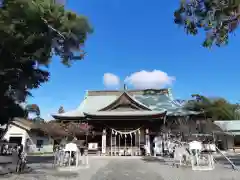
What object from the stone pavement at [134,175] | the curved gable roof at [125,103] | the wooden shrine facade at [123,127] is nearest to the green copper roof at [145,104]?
the curved gable roof at [125,103]

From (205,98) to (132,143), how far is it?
99.3ft

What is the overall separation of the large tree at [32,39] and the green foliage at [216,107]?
37407mm

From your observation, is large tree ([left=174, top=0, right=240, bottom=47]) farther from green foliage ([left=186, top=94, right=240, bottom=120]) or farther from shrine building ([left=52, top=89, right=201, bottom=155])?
green foliage ([left=186, top=94, right=240, bottom=120])

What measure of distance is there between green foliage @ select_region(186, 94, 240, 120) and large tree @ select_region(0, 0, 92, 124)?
37.4 meters

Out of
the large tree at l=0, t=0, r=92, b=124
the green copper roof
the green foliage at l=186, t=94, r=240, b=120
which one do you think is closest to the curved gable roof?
the green copper roof

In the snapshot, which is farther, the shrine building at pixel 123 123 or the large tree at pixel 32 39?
the shrine building at pixel 123 123

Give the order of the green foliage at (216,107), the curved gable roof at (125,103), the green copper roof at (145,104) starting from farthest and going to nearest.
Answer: the green foliage at (216,107), the green copper roof at (145,104), the curved gable roof at (125,103)

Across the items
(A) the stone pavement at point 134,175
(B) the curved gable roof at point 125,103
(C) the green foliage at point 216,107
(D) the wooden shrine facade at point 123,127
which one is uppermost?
(C) the green foliage at point 216,107

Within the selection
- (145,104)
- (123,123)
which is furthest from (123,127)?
(145,104)

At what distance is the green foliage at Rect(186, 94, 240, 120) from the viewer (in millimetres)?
45844

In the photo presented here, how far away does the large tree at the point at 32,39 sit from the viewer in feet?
29.7

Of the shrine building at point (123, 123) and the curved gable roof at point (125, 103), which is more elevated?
the curved gable roof at point (125, 103)

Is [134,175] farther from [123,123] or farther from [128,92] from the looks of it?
[128,92]

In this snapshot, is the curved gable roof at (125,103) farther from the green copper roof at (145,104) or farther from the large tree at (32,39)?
the large tree at (32,39)
